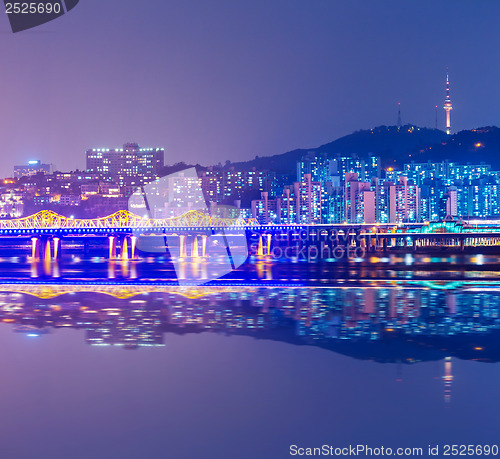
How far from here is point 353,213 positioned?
87875mm

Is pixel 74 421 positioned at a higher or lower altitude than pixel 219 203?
lower

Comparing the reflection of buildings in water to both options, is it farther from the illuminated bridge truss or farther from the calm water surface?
the illuminated bridge truss

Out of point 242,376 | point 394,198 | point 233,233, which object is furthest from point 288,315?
point 394,198

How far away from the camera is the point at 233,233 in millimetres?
68688

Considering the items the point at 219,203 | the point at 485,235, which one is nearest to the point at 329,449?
the point at 485,235

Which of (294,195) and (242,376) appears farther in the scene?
(294,195)

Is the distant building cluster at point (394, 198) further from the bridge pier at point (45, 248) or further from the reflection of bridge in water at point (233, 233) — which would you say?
the bridge pier at point (45, 248)

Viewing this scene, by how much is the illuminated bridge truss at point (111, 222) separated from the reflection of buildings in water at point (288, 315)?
34834mm

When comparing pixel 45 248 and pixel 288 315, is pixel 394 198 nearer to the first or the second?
pixel 45 248

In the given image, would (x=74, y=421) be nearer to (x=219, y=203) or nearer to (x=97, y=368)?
(x=97, y=368)

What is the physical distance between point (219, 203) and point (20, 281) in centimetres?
6592

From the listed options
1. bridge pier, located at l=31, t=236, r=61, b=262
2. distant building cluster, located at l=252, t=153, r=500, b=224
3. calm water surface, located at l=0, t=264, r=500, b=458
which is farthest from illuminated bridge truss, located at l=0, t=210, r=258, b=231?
calm water surface, located at l=0, t=264, r=500, b=458

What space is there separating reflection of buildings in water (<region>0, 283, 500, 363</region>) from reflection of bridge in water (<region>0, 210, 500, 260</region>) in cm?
2868

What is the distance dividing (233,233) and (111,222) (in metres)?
12.2
